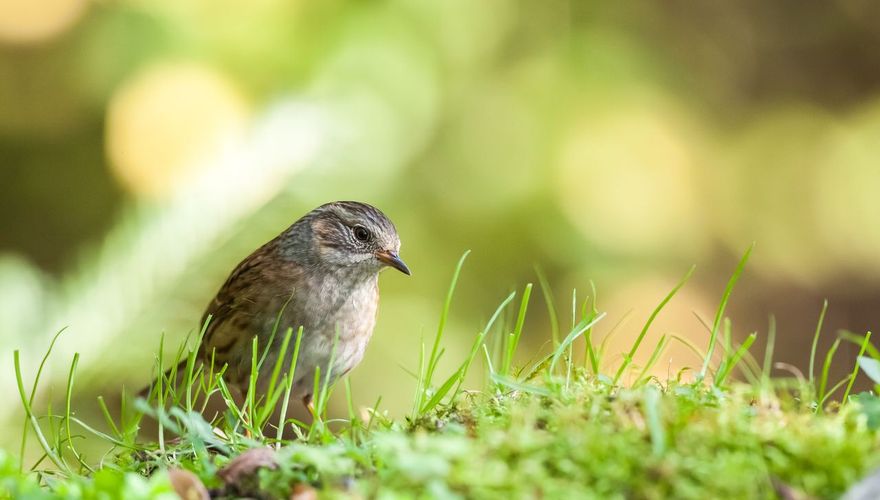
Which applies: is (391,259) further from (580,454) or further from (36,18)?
(36,18)

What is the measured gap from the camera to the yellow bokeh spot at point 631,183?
5.48 meters

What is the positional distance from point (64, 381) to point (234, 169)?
942 mm

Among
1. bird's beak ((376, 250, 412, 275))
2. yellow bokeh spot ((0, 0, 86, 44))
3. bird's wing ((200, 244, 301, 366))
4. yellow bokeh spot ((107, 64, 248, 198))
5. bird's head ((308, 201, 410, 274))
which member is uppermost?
yellow bokeh spot ((0, 0, 86, 44))

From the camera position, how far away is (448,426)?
Answer: 6.66ft

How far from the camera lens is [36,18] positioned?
524 cm

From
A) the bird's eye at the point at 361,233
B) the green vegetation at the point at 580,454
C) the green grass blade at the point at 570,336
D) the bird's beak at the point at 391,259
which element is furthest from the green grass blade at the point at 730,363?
the bird's eye at the point at 361,233

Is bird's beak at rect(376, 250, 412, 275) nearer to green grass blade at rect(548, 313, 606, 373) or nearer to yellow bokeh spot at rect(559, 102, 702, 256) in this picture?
yellow bokeh spot at rect(559, 102, 702, 256)

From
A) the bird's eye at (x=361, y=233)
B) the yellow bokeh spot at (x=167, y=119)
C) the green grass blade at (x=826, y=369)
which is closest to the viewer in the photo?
the green grass blade at (x=826, y=369)

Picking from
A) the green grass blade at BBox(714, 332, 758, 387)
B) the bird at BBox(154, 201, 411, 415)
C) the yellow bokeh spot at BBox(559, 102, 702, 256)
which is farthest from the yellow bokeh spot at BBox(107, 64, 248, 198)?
the green grass blade at BBox(714, 332, 758, 387)

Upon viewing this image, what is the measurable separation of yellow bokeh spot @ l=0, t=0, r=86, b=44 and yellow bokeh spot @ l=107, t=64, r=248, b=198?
54cm

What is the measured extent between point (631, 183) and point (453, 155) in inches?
45.0

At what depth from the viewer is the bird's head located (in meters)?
4.11

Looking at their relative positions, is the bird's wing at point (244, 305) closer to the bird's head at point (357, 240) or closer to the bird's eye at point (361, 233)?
the bird's head at point (357, 240)

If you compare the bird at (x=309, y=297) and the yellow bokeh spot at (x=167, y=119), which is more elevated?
the yellow bokeh spot at (x=167, y=119)
